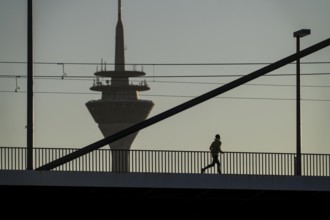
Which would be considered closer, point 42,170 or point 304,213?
point 42,170

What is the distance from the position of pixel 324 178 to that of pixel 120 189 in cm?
721

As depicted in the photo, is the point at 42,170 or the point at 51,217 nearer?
the point at 42,170

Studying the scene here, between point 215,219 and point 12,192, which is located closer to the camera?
point 12,192

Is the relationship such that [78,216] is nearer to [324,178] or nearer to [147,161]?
[147,161]

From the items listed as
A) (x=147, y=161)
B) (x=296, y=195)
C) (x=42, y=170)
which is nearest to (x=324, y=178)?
(x=296, y=195)

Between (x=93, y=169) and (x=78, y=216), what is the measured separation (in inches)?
88.8

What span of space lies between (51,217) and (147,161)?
417cm

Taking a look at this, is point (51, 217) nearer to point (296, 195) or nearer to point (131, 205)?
point (131, 205)

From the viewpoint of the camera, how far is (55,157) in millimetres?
52812

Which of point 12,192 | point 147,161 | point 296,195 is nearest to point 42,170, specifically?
point 12,192

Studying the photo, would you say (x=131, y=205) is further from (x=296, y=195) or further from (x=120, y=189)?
(x=296, y=195)

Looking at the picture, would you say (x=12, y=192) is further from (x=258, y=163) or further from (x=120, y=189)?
(x=258, y=163)

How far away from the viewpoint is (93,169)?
52.1 meters

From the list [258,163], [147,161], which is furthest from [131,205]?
[258,163]
